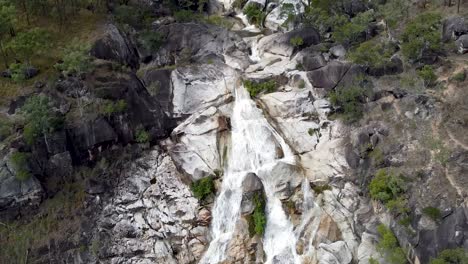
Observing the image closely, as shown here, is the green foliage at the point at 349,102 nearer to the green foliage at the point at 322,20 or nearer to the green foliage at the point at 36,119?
the green foliage at the point at 322,20

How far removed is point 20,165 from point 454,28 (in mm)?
38839

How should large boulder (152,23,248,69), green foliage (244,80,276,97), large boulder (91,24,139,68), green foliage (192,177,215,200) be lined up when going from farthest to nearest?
large boulder (152,23,248,69) < large boulder (91,24,139,68) < green foliage (244,80,276,97) < green foliage (192,177,215,200)

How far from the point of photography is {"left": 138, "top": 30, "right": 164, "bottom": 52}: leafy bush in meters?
45.9

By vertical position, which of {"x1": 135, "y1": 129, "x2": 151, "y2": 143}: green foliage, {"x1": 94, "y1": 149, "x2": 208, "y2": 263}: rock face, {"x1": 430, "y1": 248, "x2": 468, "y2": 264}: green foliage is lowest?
{"x1": 94, "y1": 149, "x2": 208, "y2": 263}: rock face

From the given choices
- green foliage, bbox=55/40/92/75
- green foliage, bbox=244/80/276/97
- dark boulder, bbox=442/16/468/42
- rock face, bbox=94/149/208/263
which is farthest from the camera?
green foliage, bbox=244/80/276/97

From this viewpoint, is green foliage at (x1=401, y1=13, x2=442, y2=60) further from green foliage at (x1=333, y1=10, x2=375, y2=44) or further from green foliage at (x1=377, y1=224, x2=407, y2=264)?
green foliage at (x1=377, y1=224, x2=407, y2=264)

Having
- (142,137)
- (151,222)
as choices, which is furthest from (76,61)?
(151,222)

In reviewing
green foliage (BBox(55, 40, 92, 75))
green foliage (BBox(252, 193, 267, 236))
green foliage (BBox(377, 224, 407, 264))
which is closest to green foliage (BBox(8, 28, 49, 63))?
green foliage (BBox(55, 40, 92, 75))

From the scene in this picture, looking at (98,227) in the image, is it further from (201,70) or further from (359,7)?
(359,7)

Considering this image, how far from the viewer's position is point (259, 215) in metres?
32.6

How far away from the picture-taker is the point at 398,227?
93.4 feet

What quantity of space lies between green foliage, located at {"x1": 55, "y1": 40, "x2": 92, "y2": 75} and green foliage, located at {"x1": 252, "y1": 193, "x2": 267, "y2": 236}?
18434mm

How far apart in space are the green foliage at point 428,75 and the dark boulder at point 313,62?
9277mm

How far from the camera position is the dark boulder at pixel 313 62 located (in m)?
42.0
